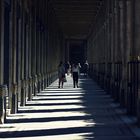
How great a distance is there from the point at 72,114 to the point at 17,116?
2.07m

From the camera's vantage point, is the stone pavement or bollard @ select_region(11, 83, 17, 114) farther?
bollard @ select_region(11, 83, 17, 114)

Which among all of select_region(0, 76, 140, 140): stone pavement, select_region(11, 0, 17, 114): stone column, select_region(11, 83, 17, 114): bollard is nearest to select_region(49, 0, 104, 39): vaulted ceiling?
select_region(0, 76, 140, 140): stone pavement

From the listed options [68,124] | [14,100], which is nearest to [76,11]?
[14,100]

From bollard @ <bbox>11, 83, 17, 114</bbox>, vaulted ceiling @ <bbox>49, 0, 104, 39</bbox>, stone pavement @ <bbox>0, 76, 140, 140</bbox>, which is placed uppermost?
vaulted ceiling @ <bbox>49, 0, 104, 39</bbox>

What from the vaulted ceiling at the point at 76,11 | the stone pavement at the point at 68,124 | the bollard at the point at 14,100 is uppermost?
the vaulted ceiling at the point at 76,11

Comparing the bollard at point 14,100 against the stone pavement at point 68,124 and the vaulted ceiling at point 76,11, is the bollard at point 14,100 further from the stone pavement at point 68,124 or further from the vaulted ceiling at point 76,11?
the vaulted ceiling at point 76,11

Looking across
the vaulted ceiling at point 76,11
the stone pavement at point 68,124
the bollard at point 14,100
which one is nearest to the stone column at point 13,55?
the bollard at point 14,100

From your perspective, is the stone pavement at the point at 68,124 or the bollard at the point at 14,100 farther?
Result: the bollard at the point at 14,100

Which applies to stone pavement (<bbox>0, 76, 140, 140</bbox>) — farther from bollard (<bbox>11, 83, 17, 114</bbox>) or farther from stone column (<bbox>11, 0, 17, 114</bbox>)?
stone column (<bbox>11, 0, 17, 114</bbox>)

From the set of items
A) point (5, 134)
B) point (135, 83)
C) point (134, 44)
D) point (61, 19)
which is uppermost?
point (61, 19)

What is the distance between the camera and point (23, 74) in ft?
78.9

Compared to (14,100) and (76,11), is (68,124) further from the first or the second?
(76,11)

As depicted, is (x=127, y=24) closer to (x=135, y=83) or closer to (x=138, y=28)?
(x=138, y=28)

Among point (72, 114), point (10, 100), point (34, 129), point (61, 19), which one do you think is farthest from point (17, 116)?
point (61, 19)
